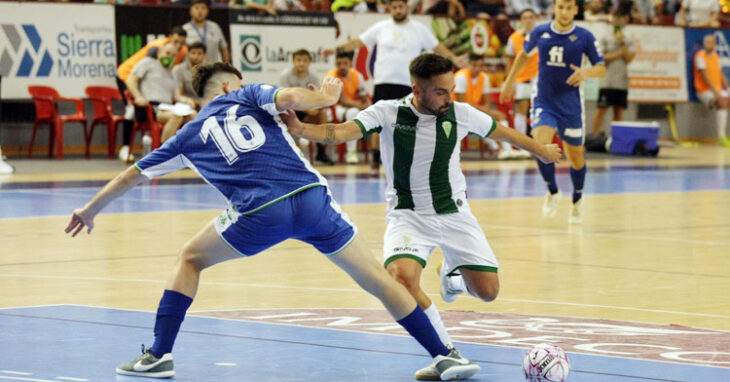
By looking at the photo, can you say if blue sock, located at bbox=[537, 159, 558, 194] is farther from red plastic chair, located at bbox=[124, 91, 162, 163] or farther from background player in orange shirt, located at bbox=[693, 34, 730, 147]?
background player in orange shirt, located at bbox=[693, 34, 730, 147]

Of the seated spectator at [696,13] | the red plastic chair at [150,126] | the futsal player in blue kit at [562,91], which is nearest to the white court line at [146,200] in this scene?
the futsal player in blue kit at [562,91]

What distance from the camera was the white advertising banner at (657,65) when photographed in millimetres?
28938

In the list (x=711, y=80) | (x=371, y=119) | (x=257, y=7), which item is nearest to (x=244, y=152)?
(x=371, y=119)

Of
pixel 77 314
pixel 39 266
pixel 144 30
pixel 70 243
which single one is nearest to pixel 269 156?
pixel 77 314

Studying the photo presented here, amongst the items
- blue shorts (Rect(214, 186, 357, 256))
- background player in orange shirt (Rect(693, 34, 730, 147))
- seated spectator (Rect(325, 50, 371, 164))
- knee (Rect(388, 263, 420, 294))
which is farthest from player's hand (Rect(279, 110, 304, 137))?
background player in orange shirt (Rect(693, 34, 730, 147))

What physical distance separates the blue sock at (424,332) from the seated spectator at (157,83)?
47.6 ft

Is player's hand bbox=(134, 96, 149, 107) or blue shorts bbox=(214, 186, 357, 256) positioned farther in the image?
player's hand bbox=(134, 96, 149, 107)

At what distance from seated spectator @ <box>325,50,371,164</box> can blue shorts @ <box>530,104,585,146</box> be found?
7.54 m

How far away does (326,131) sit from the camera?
693cm

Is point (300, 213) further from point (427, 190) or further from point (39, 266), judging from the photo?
point (39, 266)

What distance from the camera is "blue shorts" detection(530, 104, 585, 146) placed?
14422mm

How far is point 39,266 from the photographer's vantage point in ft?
33.9

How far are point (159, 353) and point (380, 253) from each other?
508 centimetres

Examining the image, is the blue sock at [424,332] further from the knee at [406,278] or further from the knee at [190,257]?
the knee at [190,257]
